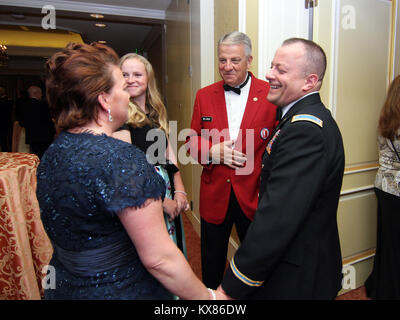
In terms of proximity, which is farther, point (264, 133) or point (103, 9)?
point (103, 9)

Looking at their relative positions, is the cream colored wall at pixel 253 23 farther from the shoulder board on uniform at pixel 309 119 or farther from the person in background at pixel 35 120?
the person in background at pixel 35 120

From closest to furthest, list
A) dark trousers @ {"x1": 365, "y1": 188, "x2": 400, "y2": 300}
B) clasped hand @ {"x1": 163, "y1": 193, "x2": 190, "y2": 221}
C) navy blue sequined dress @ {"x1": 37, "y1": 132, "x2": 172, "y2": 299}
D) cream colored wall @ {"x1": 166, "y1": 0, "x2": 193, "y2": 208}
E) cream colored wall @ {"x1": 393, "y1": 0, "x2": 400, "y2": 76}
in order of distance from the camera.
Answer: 1. navy blue sequined dress @ {"x1": 37, "y1": 132, "x2": 172, "y2": 299}
2. clasped hand @ {"x1": 163, "y1": 193, "x2": 190, "y2": 221}
3. dark trousers @ {"x1": 365, "y1": 188, "x2": 400, "y2": 300}
4. cream colored wall @ {"x1": 393, "y1": 0, "x2": 400, "y2": 76}
5. cream colored wall @ {"x1": 166, "y1": 0, "x2": 193, "y2": 208}

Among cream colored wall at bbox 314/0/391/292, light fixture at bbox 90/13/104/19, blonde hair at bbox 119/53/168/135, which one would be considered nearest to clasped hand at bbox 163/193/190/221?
blonde hair at bbox 119/53/168/135

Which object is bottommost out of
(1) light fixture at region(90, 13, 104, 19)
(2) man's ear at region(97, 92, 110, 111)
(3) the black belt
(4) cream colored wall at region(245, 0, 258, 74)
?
(3) the black belt

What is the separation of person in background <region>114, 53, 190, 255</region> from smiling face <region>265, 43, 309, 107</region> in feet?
2.44

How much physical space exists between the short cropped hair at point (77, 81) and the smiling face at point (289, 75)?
0.65 m

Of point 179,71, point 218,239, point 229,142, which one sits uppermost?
point 179,71

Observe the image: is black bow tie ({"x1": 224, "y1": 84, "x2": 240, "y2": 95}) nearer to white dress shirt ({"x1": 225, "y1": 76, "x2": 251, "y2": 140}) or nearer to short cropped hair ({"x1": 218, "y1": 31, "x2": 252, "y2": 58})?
white dress shirt ({"x1": 225, "y1": 76, "x2": 251, "y2": 140})

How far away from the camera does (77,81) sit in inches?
32.2

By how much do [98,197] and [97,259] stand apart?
200mm

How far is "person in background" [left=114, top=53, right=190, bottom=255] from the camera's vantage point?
1.61m

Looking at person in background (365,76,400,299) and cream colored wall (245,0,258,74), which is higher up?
cream colored wall (245,0,258,74)

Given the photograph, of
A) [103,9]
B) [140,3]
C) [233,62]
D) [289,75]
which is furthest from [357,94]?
[103,9]

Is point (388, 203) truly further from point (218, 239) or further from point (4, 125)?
point (4, 125)
